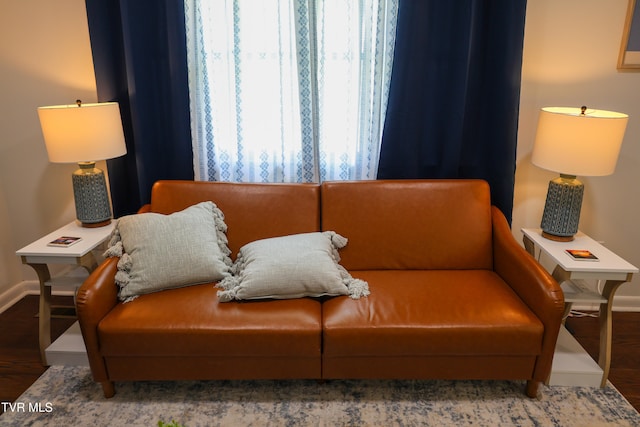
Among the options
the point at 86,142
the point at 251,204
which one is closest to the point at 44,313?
the point at 86,142

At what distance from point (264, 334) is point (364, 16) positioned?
5.63 feet

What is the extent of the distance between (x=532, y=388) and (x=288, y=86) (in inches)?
77.0

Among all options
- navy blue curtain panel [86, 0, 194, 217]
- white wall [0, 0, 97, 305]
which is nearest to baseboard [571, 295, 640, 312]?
navy blue curtain panel [86, 0, 194, 217]

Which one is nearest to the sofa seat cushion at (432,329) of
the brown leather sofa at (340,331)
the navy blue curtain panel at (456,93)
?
the brown leather sofa at (340,331)

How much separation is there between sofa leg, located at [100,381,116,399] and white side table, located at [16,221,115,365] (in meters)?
0.46

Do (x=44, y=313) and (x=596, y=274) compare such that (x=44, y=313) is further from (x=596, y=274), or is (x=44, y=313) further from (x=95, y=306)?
(x=596, y=274)

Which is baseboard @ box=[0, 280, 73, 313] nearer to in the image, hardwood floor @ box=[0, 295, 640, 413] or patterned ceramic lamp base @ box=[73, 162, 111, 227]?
hardwood floor @ box=[0, 295, 640, 413]

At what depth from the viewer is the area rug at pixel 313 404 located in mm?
1934

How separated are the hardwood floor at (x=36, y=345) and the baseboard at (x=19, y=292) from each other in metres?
0.04

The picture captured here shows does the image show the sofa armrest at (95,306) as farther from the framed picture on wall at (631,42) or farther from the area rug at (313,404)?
the framed picture on wall at (631,42)

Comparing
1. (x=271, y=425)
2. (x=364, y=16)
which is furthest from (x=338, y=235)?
(x=364, y=16)

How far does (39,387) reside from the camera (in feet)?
6.97

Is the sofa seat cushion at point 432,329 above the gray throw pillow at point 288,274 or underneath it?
underneath

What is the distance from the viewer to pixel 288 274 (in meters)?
2.05
